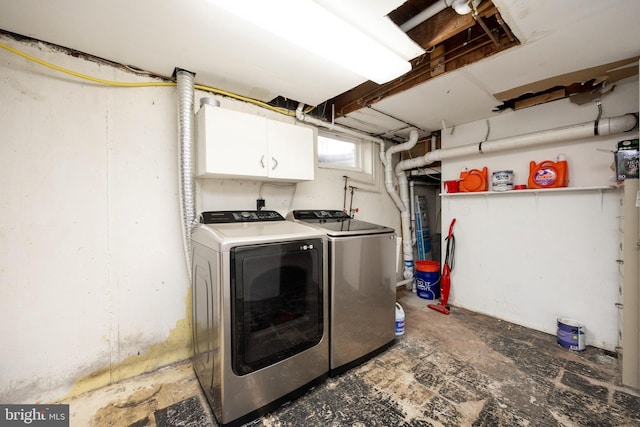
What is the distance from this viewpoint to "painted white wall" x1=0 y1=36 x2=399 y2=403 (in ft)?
4.76

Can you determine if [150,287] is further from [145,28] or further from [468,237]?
[468,237]

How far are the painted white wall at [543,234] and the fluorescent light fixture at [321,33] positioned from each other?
1.77m

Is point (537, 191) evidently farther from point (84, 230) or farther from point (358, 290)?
point (84, 230)

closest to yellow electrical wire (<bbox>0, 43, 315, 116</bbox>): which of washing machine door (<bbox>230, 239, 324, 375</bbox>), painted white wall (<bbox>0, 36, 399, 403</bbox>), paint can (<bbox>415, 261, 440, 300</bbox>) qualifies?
painted white wall (<bbox>0, 36, 399, 403</bbox>)

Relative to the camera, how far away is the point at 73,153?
160cm

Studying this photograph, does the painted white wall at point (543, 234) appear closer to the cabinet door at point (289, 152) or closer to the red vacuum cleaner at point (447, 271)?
the red vacuum cleaner at point (447, 271)

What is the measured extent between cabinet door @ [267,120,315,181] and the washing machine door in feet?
2.46

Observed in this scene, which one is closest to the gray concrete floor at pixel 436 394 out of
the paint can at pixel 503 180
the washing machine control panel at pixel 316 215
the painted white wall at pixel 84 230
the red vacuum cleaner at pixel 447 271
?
the painted white wall at pixel 84 230

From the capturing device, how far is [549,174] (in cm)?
236

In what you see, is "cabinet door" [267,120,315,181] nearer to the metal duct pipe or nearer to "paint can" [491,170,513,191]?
the metal duct pipe

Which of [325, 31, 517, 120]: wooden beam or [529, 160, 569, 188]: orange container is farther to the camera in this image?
[529, 160, 569, 188]: orange container

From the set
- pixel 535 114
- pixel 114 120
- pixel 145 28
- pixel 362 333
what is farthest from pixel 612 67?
pixel 114 120

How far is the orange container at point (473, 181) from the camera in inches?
111

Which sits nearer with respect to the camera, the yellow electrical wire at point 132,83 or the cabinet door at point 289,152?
the yellow electrical wire at point 132,83
